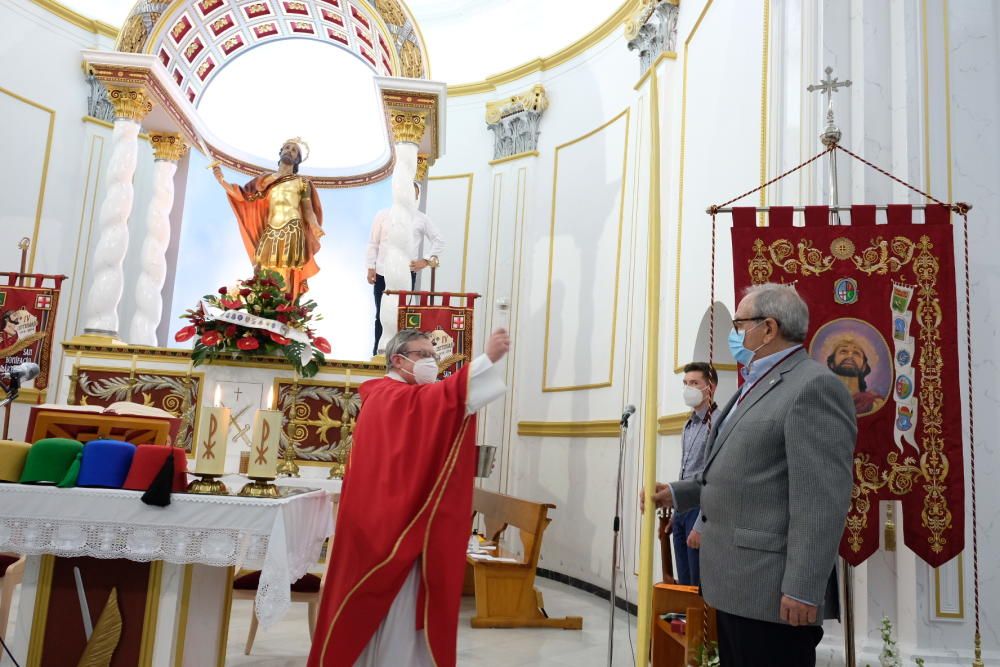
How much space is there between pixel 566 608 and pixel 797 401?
15.2ft

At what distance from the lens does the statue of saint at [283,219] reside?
25.4 feet

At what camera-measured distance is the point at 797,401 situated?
2.24 meters

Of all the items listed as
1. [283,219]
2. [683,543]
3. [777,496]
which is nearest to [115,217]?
[283,219]

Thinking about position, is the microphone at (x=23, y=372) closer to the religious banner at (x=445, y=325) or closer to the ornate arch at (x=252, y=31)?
the religious banner at (x=445, y=325)

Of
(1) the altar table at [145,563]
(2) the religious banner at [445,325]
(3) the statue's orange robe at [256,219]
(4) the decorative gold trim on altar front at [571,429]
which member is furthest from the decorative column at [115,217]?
(1) the altar table at [145,563]

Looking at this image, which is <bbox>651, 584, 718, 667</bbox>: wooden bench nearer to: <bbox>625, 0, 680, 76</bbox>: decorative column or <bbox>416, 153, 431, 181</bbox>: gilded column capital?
<bbox>625, 0, 680, 76</bbox>: decorative column

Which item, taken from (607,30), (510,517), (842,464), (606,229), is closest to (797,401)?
(842,464)

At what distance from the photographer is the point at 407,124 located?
7.63 meters

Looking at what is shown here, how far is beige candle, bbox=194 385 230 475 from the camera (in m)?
3.11

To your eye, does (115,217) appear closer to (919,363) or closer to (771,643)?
(919,363)

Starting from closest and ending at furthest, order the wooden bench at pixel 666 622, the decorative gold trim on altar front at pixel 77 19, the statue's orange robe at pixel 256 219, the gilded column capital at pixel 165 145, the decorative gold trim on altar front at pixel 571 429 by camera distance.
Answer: the wooden bench at pixel 666 622 → the decorative gold trim on altar front at pixel 571 429 → the statue's orange robe at pixel 256 219 → the gilded column capital at pixel 165 145 → the decorative gold trim on altar front at pixel 77 19

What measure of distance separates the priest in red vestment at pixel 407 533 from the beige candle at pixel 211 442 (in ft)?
1.67

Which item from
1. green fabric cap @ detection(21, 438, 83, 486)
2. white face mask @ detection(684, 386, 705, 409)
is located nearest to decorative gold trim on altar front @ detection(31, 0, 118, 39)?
green fabric cap @ detection(21, 438, 83, 486)

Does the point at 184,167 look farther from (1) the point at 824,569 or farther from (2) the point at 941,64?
(1) the point at 824,569
